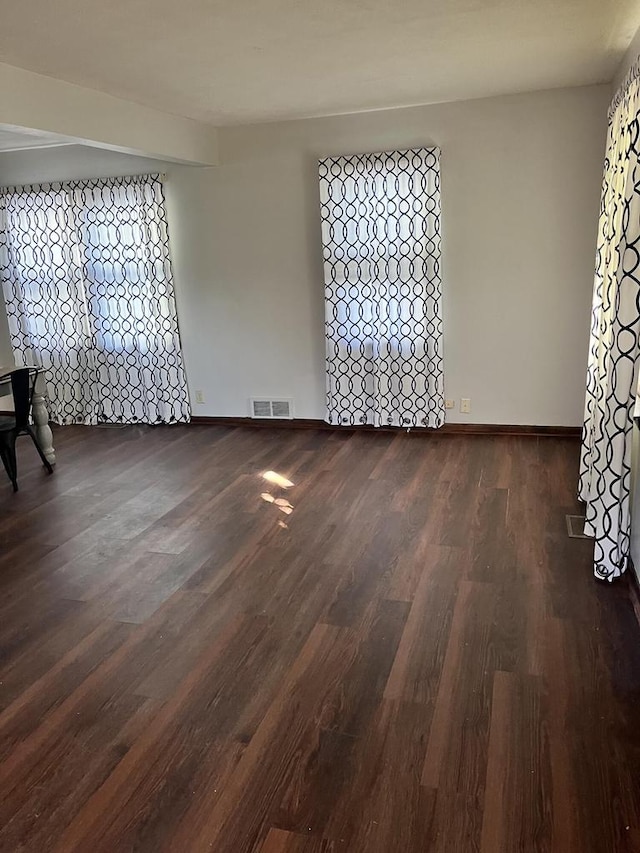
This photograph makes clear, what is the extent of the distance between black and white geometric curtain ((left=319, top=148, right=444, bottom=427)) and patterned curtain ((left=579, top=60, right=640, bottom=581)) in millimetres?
1843

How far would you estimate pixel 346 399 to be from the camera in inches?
222

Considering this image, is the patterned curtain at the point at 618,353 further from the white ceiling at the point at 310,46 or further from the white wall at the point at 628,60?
the white ceiling at the point at 310,46

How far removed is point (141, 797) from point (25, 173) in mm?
5783

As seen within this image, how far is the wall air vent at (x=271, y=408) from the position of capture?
5.91 meters

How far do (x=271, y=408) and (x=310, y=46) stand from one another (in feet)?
10.7

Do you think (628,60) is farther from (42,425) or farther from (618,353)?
(42,425)

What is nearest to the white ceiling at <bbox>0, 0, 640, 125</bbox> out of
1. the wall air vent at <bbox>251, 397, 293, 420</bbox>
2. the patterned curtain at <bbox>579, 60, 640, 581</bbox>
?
the patterned curtain at <bbox>579, 60, 640, 581</bbox>

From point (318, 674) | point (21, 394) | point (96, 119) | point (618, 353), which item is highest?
point (96, 119)

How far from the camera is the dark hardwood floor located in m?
1.89

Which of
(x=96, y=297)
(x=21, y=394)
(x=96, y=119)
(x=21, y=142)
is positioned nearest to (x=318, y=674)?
(x=21, y=394)

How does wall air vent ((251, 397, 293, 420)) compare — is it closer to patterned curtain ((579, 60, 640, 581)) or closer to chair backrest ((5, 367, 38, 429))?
chair backrest ((5, 367, 38, 429))

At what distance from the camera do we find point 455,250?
514cm

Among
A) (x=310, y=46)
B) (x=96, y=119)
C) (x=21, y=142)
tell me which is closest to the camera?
(x=310, y=46)

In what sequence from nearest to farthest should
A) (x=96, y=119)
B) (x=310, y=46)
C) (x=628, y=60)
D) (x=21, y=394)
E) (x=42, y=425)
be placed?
(x=310, y=46)
(x=628, y=60)
(x=96, y=119)
(x=21, y=394)
(x=42, y=425)
